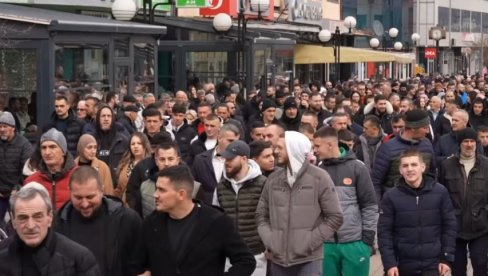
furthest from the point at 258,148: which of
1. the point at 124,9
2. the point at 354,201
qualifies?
the point at 124,9

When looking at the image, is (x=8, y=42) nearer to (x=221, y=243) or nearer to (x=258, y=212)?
(x=258, y=212)

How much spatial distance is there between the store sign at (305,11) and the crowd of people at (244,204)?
32409mm

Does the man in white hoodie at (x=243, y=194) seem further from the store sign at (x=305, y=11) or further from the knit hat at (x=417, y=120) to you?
the store sign at (x=305, y=11)

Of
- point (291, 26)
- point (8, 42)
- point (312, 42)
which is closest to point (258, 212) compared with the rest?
point (8, 42)

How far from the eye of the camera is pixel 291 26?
41125 millimetres

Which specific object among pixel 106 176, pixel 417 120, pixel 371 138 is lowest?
pixel 106 176

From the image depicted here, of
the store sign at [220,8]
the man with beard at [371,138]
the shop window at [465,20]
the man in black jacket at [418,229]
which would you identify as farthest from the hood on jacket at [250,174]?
the shop window at [465,20]

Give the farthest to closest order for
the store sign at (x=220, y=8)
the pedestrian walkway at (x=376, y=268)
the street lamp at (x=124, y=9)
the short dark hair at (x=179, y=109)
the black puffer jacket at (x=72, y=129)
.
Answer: the store sign at (x=220, y=8) < the street lamp at (x=124, y=9) < the short dark hair at (x=179, y=109) < the black puffer jacket at (x=72, y=129) < the pedestrian walkway at (x=376, y=268)

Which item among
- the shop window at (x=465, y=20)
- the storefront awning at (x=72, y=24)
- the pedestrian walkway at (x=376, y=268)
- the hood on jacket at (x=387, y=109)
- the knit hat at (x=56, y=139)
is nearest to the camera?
the knit hat at (x=56, y=139)

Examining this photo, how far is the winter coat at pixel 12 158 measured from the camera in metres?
12.6

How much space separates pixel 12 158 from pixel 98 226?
6068 mm

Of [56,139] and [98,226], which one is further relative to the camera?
[56,139]

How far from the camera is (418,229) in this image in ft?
28.7

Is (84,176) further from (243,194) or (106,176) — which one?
(106,176)
